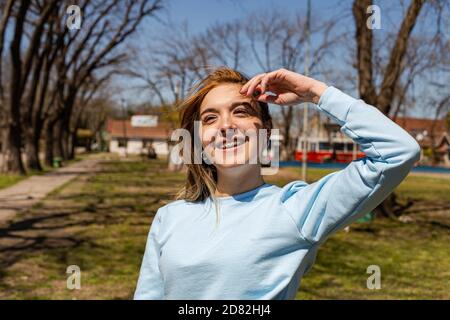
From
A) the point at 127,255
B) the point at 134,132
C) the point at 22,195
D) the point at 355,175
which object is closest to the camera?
the point at 355,175

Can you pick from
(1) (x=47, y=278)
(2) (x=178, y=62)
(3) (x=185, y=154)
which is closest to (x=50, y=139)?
(2) (x=178, y=62)

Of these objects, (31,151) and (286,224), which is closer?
(286,224)

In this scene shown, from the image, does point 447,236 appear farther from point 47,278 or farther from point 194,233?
point 194,233

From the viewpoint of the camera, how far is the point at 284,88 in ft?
5.83

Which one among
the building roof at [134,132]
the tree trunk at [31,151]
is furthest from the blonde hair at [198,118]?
the building roof at [134,132]

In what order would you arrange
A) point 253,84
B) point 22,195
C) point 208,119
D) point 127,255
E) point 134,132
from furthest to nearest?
1. point 134,132
2. point 22,195
3. point 127,255
4. point 208,119
5. point 253,84

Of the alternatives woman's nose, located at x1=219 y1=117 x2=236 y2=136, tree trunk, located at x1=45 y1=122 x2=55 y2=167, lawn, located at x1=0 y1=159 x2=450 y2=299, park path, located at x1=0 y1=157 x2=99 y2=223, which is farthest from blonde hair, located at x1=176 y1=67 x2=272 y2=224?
tree trunk, located at x1=45 y1=122 x2=55 y2=167

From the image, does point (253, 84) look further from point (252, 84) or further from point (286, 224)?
point (286, 224)

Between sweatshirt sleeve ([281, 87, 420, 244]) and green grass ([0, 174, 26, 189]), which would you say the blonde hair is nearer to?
sweatshirt sleeve ([281, 87, 420, 244])

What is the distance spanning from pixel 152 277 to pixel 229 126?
61 centimetres

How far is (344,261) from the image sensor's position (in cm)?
742

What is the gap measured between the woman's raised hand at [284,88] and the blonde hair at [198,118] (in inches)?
3.1

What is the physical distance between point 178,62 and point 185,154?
29.2 meters

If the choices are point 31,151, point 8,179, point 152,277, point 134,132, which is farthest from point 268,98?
point 134,132
